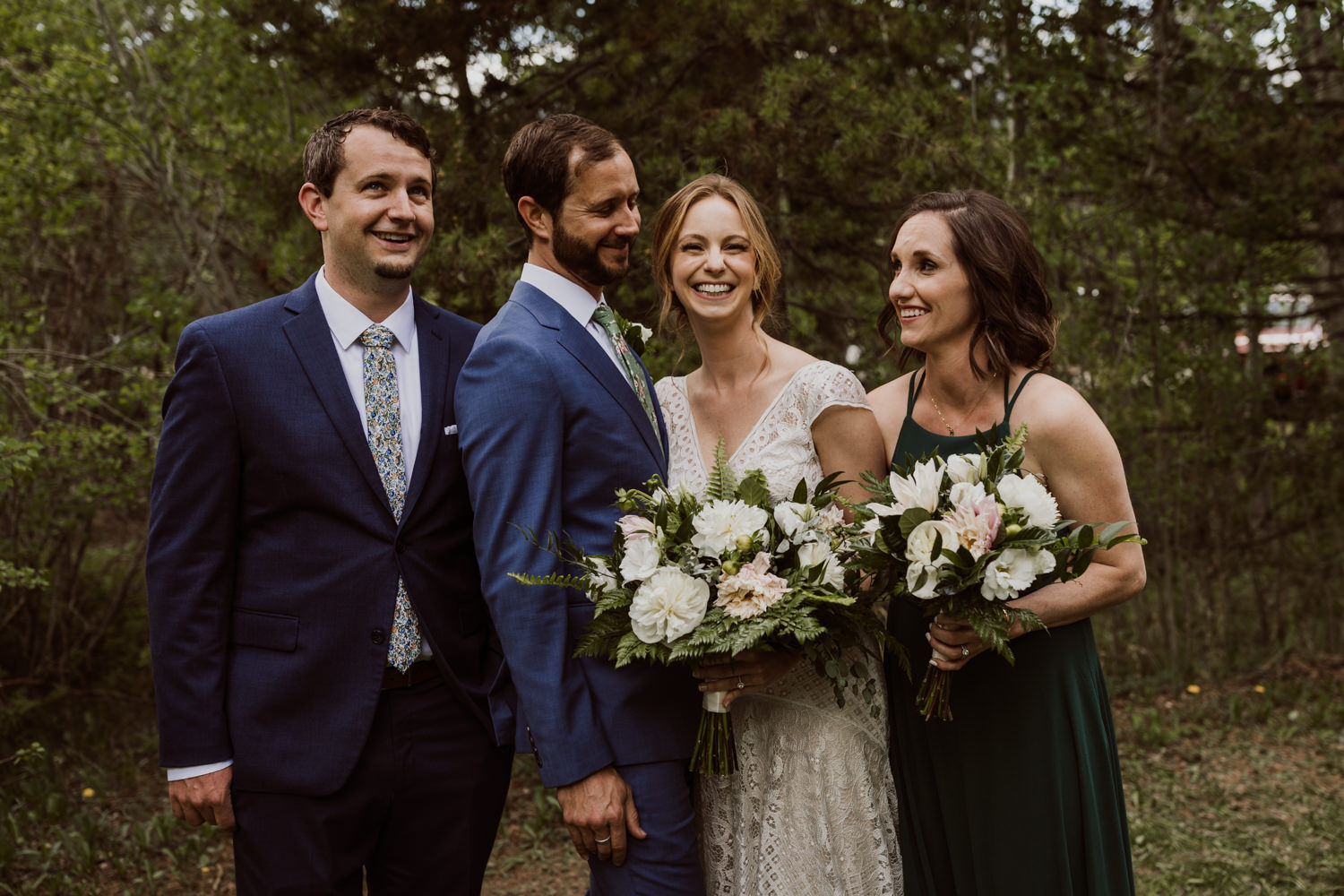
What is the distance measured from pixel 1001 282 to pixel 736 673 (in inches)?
53.2

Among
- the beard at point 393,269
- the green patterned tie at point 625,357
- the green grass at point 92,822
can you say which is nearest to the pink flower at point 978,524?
the green patterned tie at point 625,357

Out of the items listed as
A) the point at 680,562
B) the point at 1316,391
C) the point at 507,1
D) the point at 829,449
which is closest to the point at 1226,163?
the point at 1316,391

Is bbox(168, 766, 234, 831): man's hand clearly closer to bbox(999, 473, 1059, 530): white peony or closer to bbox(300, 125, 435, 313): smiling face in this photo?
bbox(300, 125, 435, 313): smiling face

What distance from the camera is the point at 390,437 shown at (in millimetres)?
2777

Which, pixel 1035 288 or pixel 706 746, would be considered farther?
pixel 1035 288

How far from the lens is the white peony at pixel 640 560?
7.79 feet

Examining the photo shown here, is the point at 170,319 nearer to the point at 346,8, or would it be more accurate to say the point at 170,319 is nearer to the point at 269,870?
the point at 346,8

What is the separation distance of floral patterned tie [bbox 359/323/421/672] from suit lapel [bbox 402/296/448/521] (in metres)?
0.04

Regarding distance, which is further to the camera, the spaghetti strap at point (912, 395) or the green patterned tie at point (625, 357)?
the spaghetti strap at point (912, 395)

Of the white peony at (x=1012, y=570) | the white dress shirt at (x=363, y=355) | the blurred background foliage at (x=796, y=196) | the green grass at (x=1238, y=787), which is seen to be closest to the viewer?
the white peony at (x=1012, y=570)

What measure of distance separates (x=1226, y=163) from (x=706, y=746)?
655 centimetres

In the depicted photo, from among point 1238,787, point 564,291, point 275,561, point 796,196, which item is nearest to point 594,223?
point 564,291

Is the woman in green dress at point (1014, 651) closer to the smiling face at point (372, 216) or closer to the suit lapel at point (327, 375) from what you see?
the smiling face at point (372, 216)

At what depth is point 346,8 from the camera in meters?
5.92
